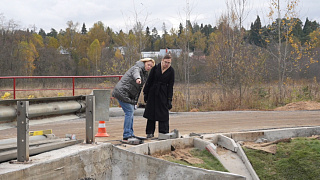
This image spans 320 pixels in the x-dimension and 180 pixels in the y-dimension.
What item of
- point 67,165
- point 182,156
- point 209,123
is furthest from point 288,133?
point 67,165

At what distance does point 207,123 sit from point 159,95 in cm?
462

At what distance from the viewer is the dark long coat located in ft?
28.5

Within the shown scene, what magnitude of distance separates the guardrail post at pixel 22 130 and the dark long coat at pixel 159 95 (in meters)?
4.07

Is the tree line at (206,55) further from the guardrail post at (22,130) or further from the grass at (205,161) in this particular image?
the guardrail post at (22,130)

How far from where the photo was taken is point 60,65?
62.4 m

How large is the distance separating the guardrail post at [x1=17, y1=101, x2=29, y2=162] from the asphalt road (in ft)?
15.8

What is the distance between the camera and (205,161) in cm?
754

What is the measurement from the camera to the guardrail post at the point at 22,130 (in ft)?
16.0

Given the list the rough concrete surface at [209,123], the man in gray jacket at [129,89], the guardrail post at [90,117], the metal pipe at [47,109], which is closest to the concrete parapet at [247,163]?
the man in gray jacket at [129,89]

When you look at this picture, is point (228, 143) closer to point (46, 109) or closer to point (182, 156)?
point (182, 156)

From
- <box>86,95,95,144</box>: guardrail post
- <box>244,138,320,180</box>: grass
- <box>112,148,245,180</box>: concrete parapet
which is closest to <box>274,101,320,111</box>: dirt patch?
<box>244,138,320,180</box>: grass

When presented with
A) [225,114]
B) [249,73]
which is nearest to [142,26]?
[249,73]

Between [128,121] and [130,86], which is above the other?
[130,86]


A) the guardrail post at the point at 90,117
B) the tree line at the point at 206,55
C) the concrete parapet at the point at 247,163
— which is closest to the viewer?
the guardrail post at the point at 90,117
